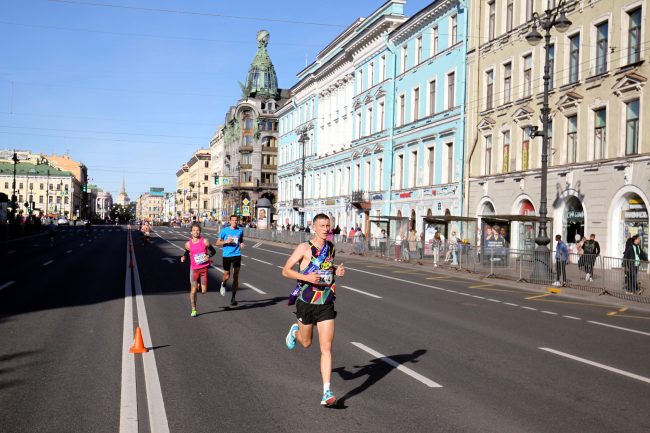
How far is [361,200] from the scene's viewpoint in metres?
54.1

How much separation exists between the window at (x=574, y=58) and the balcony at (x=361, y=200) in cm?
2496

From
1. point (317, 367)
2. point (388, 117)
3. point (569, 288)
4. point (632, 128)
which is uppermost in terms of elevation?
point (388, 117)

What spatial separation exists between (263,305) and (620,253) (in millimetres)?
18019

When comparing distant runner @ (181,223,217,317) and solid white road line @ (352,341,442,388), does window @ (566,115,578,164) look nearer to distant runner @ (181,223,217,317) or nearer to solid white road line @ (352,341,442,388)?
distant runner @ (181,223,217,317)

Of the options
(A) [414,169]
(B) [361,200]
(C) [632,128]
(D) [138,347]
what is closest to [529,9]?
(C) [632,128]

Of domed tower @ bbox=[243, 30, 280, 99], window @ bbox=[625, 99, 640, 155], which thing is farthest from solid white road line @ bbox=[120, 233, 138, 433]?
domed tower @ bbox=[243, 30, 280, 99]

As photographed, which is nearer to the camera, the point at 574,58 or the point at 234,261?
the point at 234,261

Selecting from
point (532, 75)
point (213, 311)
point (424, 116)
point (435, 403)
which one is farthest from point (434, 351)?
point (424, 116)

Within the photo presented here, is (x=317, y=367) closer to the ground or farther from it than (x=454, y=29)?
closer to the ground

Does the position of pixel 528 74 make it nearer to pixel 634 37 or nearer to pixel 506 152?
pixel 506 152

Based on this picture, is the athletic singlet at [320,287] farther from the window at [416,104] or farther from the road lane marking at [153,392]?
the window at [416,104]

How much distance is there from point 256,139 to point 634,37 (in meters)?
93.1

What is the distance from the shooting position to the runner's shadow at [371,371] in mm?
7074

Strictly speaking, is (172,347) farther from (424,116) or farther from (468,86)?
(424,116)
